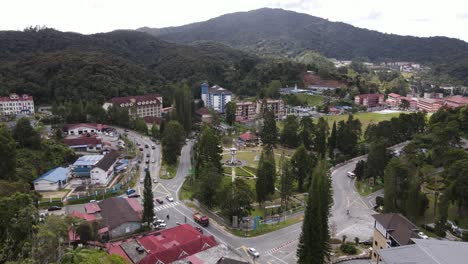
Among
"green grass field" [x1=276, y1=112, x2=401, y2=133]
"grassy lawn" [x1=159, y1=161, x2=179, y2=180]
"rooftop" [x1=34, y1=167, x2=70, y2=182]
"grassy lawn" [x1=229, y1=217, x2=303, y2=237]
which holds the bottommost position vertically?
"grassy lawn" [x1=229, y1=217, x2=303, y2=237]

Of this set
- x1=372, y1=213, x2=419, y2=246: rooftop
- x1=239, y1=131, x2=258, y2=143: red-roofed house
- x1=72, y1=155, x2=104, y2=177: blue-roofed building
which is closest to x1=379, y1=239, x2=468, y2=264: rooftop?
x1=372, y1=213, x2=419, y2=246: rooftop

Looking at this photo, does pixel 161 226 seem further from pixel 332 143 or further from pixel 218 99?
pixel 218 99

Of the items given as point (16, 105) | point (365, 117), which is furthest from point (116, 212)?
point (365, 117)

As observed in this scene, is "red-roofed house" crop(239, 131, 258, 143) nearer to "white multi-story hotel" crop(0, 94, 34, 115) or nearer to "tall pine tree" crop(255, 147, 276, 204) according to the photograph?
"tall pine tree" crop(255, 147, 276, 204)

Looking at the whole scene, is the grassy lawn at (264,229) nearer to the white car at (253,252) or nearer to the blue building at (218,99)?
the white car at (253,252)

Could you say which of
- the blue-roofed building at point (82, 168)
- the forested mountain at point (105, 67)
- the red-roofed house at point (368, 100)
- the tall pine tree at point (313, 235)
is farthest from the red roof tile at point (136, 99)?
the tall pine tree at point (313, 235)
